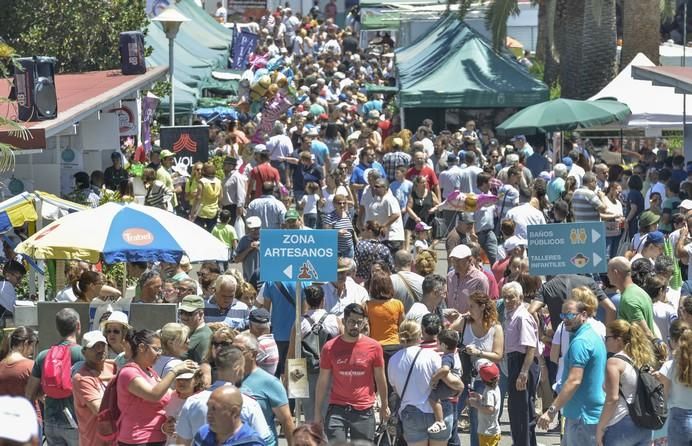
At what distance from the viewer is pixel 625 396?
9.45m

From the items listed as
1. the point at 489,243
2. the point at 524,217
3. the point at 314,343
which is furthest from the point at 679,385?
the point at 489,243

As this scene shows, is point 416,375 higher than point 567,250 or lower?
lower

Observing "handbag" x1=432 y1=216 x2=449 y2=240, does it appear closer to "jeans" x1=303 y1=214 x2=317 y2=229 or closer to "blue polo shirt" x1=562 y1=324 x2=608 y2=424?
"jeans" x1=303 y1=214 x2=317 y2=229

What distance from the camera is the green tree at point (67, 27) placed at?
86.4 ft

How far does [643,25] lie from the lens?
3275cm

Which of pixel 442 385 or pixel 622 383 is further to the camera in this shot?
pixel 442 385

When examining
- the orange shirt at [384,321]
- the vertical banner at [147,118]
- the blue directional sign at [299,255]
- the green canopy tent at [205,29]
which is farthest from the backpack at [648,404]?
the green canopy tent at [205,29]

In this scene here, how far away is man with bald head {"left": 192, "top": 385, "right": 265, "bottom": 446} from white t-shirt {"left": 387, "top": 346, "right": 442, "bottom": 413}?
279 centimetres

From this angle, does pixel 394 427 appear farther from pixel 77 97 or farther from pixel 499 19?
pixel 499 19

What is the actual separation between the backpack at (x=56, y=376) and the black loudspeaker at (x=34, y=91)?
672 centimetres

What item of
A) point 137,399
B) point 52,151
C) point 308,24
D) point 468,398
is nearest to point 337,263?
point 468,398

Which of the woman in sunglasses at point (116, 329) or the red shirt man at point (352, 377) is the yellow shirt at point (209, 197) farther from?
the red shirt man at point (352, 377)

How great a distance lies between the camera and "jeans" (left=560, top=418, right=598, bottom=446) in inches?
383

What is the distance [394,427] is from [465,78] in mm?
21387
